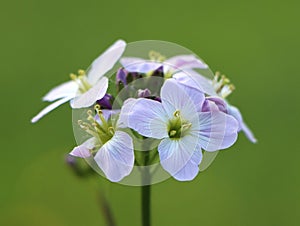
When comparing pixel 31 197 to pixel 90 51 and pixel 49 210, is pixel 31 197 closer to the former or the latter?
pixel 49 210

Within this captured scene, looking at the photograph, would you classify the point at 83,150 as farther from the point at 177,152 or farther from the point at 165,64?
the point at 165,64

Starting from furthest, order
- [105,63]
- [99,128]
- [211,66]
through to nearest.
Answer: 1. [211,66]
2. [105,63]
3. [99,128]

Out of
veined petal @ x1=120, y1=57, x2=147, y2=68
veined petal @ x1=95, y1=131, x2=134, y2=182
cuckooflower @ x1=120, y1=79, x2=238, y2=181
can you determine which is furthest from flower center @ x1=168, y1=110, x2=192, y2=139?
veined petal @ x1=120, y1=57, x2=147, y2=68

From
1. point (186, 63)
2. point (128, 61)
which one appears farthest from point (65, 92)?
point (186, 63)

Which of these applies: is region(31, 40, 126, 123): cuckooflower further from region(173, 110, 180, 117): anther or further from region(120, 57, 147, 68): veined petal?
region(173, 110, 180, 117): anther

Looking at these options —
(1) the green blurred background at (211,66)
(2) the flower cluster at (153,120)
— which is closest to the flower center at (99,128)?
(2) the flower cluster at (153,120)

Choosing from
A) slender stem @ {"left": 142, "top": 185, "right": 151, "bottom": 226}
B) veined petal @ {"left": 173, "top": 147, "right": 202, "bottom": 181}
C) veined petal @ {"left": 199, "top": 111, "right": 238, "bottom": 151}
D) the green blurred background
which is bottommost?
the green blurred background

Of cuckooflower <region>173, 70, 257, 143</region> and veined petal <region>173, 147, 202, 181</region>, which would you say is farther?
cuckooflower <region>173, 70, 257, 143</region>

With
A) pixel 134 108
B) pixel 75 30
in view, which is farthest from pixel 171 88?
pixel 75 30
